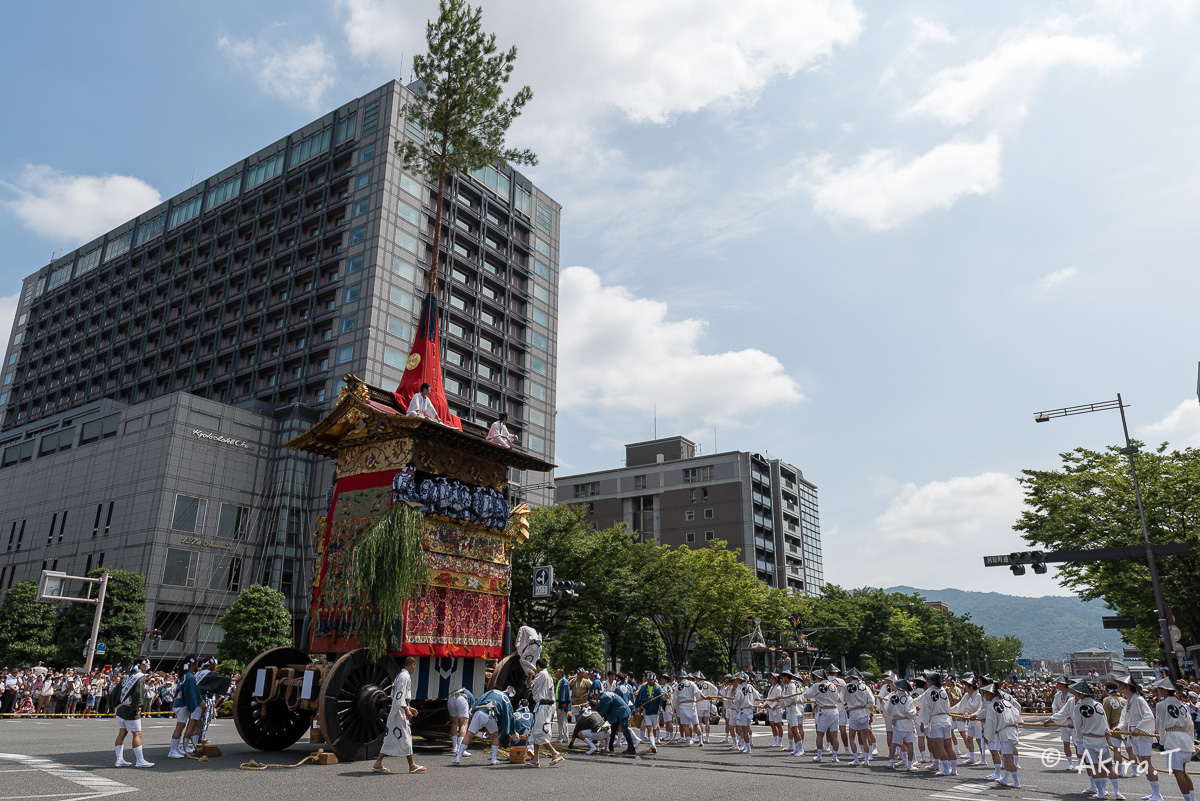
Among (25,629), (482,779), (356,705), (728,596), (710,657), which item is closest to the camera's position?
(482,779)

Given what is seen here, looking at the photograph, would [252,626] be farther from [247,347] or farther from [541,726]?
[247,347]

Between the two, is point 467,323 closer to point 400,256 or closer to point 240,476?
point 400,256

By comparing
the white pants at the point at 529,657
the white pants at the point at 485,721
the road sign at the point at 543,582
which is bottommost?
the white pants at the point at 485,721

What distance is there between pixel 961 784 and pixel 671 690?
407 inches

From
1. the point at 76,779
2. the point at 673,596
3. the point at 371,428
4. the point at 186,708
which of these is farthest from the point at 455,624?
the point at 673,596

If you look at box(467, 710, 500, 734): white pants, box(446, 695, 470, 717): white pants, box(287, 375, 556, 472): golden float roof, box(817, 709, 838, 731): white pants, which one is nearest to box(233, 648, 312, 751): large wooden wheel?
box(446, 695, 470, 717): white pants

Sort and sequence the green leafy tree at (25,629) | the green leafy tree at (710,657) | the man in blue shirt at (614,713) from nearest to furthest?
1. the man in blue shirt at (614,713)
2. the green leafy tree at (25,629)
3. the green leafy tree at (710,657)

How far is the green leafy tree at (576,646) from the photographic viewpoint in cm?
4238

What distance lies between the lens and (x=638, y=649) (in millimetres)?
48750

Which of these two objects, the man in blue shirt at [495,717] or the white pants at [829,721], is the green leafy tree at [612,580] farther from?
the man in blue shirt at [495,717]

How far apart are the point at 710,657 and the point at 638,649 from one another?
890 cm

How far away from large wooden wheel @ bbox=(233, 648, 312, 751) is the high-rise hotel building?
30813mm

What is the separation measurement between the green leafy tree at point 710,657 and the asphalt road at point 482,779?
3789cm

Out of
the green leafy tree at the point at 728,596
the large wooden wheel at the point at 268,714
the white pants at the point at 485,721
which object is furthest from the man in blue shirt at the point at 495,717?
the green leafy tree at the point at 728,596
